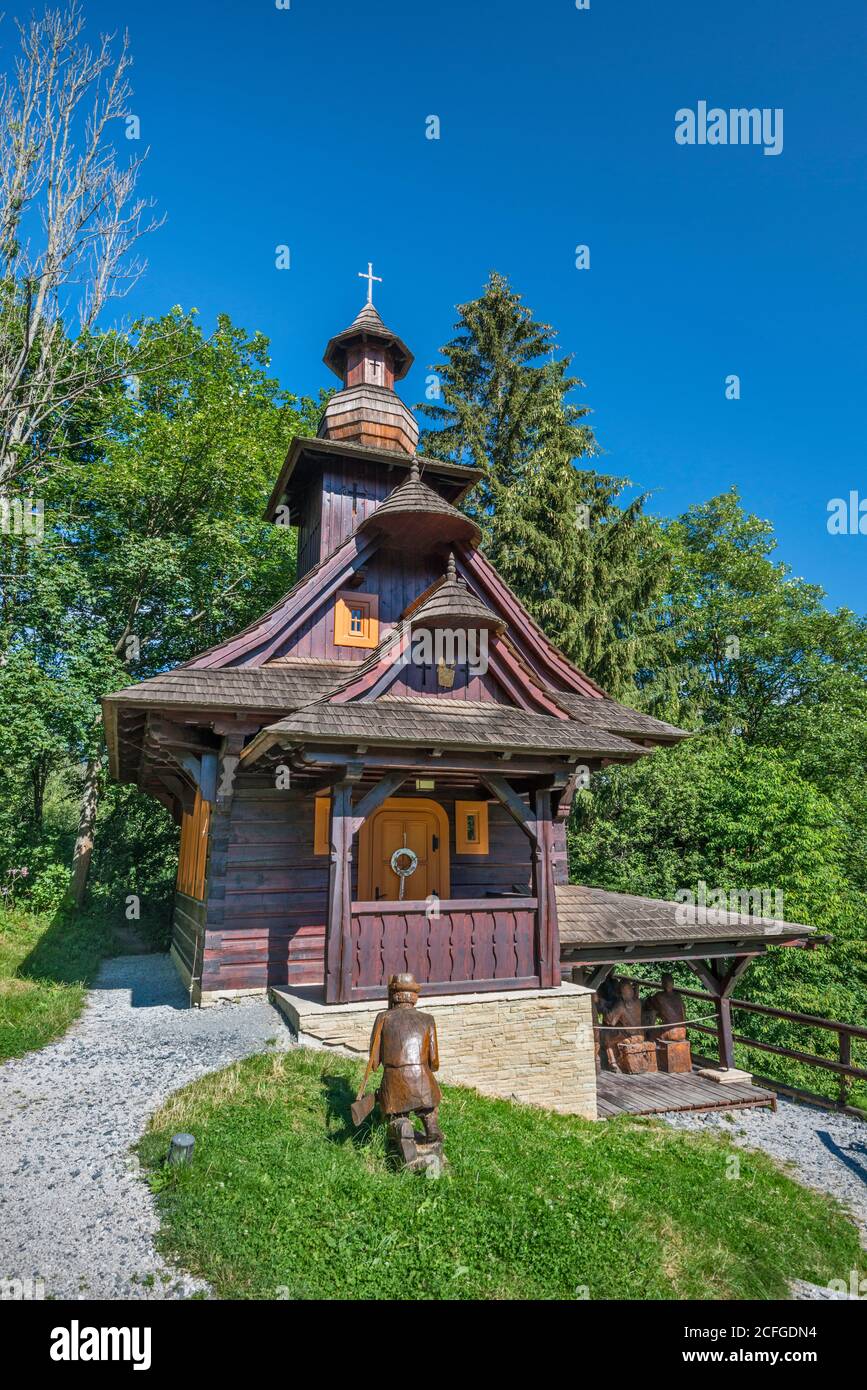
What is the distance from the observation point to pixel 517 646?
12.6m

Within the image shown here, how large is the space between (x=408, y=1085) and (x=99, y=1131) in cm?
240

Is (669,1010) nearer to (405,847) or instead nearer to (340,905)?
(405,847)

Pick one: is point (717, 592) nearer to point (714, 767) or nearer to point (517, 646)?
point (714, 767)

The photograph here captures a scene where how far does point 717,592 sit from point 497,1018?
2453cm

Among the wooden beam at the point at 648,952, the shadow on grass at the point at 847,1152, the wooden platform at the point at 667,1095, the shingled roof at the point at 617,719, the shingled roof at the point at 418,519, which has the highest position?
the shingled roof at the point at 418,519

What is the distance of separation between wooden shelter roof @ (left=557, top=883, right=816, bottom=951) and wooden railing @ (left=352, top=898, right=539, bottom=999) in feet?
3.16

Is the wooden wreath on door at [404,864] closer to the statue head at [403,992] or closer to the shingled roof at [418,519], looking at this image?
the shingled roof at [418,519]

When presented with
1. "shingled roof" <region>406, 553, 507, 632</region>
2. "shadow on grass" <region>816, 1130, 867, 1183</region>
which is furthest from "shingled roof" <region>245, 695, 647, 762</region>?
"shadow on grass" <region>816, 1130, 867, 1183</region>

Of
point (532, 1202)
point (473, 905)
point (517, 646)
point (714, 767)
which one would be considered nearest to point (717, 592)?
point (714, 767)

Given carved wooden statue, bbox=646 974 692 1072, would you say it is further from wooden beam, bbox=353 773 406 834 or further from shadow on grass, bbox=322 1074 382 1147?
shadow on grass, bbox=322 1074 382 1147

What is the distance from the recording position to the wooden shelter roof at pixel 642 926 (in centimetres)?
979

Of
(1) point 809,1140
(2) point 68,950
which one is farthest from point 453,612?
(2) point 68,950

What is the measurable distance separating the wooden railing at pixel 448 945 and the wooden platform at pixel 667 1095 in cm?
→ 245

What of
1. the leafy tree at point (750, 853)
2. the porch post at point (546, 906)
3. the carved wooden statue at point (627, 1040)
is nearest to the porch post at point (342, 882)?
the porch post at point (546, 906)
